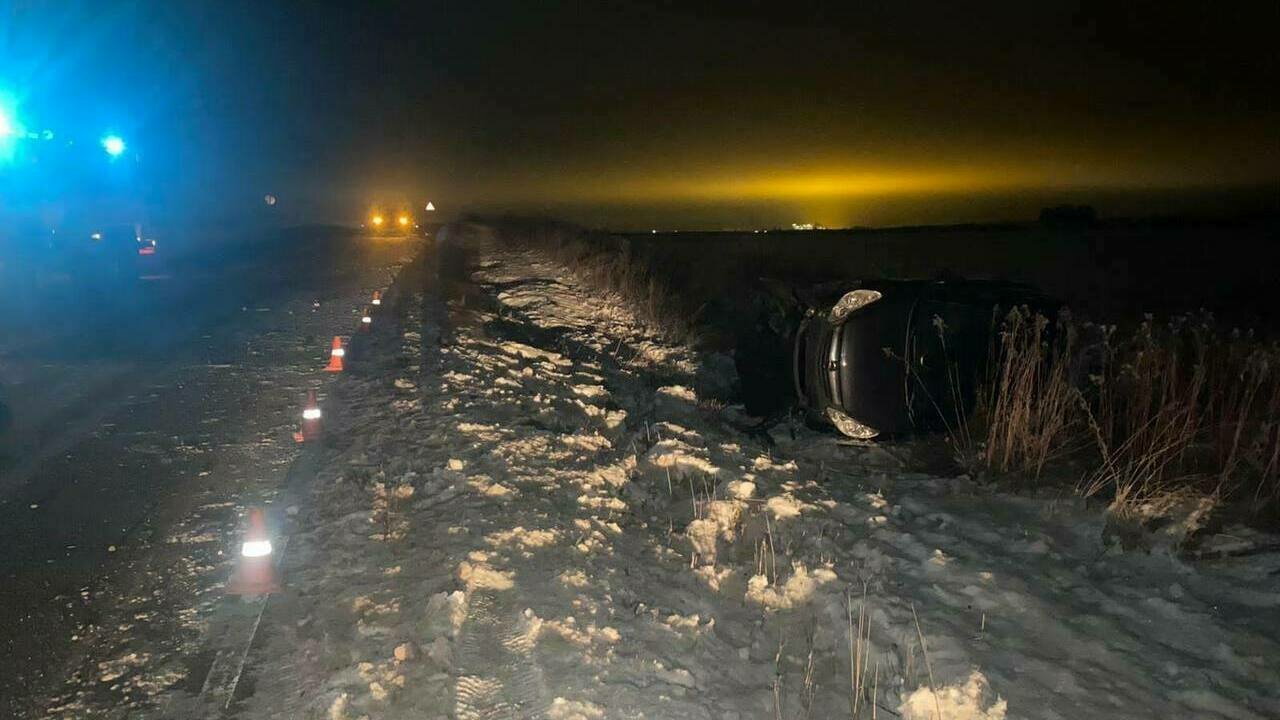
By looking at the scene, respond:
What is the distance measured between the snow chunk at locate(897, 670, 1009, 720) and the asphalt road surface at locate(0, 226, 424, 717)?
11.8 feet

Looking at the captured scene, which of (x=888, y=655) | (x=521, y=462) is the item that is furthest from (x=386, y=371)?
(x=888, y=655)

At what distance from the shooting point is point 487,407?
8969mm

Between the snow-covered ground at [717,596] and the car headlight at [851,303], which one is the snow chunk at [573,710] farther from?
the car headlight at [851,303]

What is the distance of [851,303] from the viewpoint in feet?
25.7

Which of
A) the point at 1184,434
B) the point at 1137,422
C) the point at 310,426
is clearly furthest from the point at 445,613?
the point at 1137,422

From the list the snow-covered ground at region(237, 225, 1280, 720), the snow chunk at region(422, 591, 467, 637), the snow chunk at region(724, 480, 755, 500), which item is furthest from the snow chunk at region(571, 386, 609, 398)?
the snow chunk at region(422, 591, 467, 637)

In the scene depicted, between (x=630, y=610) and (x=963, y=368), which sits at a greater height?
(x=963, y=368)

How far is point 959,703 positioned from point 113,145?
4257 cm

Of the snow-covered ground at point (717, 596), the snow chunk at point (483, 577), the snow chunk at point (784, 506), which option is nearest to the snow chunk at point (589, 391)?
the snow-covered ground at point (717, 596)

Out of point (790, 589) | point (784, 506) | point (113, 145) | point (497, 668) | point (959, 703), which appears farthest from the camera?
point (113, 145)

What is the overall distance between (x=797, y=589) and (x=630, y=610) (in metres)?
0.99

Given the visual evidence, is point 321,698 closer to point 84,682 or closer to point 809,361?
point 84,682

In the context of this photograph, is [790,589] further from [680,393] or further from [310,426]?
[680,393]

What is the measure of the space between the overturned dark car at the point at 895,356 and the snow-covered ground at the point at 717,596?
0.38 m
